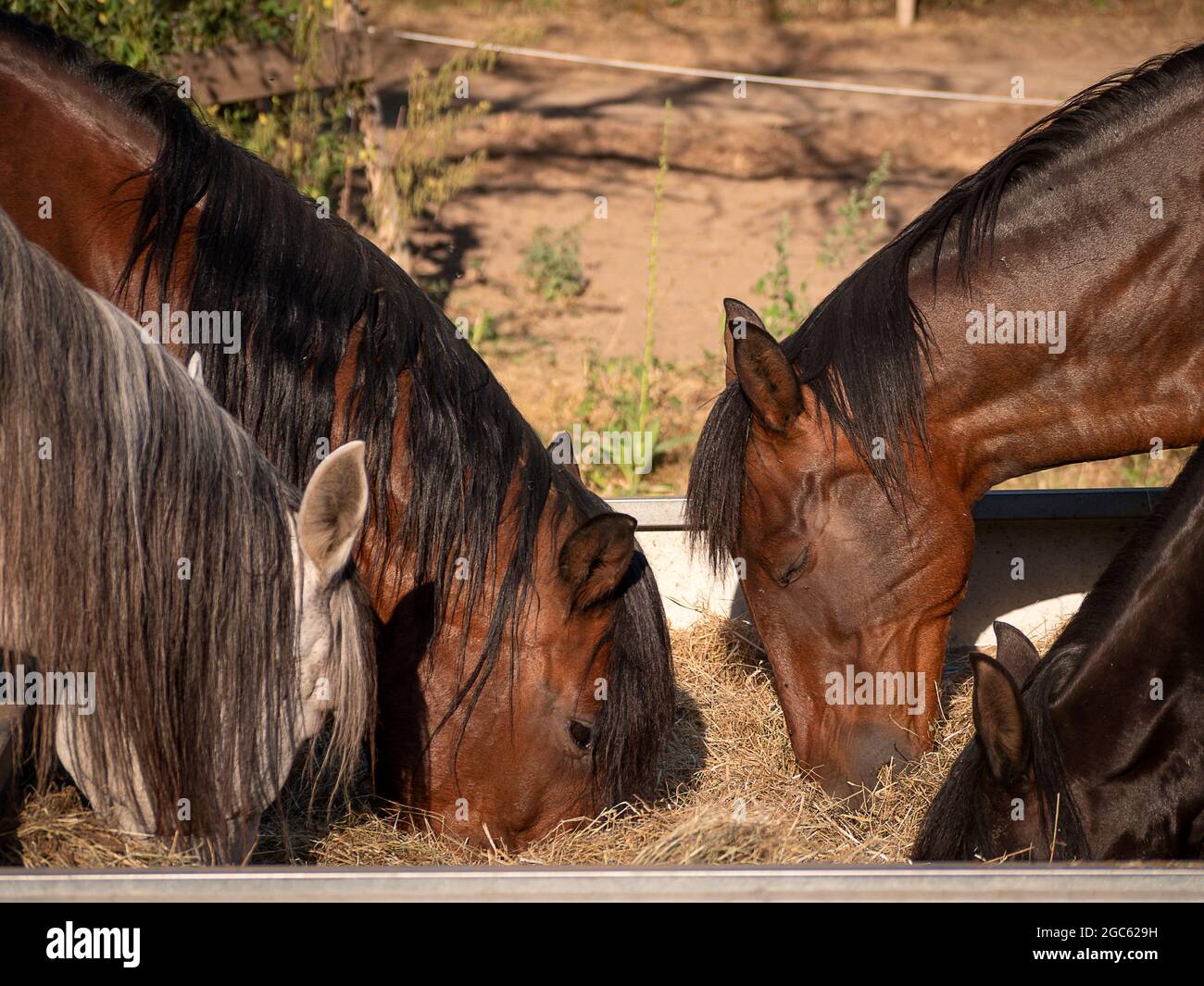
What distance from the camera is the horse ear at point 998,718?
7.11 feet

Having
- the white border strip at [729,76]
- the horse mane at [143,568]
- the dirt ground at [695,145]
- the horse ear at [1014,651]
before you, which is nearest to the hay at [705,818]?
the horse mane at [143,568]

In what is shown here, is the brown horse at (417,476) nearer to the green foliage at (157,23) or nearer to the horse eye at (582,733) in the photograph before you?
the horse eye at (582,733)

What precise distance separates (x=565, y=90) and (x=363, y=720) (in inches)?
436

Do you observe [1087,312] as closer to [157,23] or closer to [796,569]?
[796,569]

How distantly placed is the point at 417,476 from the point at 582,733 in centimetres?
67

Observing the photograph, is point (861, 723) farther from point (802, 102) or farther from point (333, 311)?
point (802, 102)

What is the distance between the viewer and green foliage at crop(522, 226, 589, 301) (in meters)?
8.87

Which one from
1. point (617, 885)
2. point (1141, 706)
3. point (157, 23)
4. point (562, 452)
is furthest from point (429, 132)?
point (617, 885)

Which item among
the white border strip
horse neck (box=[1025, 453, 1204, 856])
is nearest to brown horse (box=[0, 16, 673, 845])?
horse neck (box=[1025, 453, 1204, 856])

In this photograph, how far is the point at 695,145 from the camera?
1124cm

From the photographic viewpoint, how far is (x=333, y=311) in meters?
2.76

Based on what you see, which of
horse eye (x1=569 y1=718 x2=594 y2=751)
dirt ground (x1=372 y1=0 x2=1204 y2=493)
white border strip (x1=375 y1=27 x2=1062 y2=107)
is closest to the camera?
horse eye (x1=569 y1=718 x2=594 y2=751)

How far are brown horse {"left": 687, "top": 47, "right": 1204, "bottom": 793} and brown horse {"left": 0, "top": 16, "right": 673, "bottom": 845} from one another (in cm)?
64

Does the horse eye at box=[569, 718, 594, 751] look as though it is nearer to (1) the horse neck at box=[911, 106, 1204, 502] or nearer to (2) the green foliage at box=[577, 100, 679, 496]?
(1) the horse neck at box=[911, 106, 1204, 502]
